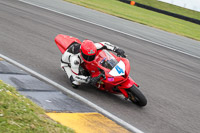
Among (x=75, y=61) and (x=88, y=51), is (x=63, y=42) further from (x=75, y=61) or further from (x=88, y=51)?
(x=88, y=51)

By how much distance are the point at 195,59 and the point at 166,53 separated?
1.43m

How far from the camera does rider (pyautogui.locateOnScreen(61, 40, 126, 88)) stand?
663cm

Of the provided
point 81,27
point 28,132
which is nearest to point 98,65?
point 28,132

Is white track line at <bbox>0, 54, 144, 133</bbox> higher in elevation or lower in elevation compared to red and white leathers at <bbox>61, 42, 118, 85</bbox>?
lower

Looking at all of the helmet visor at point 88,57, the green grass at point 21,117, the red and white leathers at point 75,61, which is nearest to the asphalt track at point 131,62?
the red and white leathers at point 75,61

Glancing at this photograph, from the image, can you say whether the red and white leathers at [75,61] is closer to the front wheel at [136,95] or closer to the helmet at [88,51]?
the helmet at [88,51]

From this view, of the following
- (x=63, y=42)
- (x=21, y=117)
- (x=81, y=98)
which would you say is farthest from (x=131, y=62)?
(x=21, y=117)

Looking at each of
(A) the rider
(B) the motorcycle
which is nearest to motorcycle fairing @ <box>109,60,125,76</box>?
(B) the motorcycle

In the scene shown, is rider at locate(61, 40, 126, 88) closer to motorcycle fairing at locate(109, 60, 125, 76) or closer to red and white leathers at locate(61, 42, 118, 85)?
red and white leathers at locate(61, 42, 118, 85)

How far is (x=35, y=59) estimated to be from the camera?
8.59 meters

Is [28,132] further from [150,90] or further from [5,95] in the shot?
[150,90]

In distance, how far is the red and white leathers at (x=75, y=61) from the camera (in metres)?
6.97

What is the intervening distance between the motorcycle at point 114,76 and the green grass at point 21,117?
6.97 ft

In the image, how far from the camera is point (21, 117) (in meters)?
4.12
